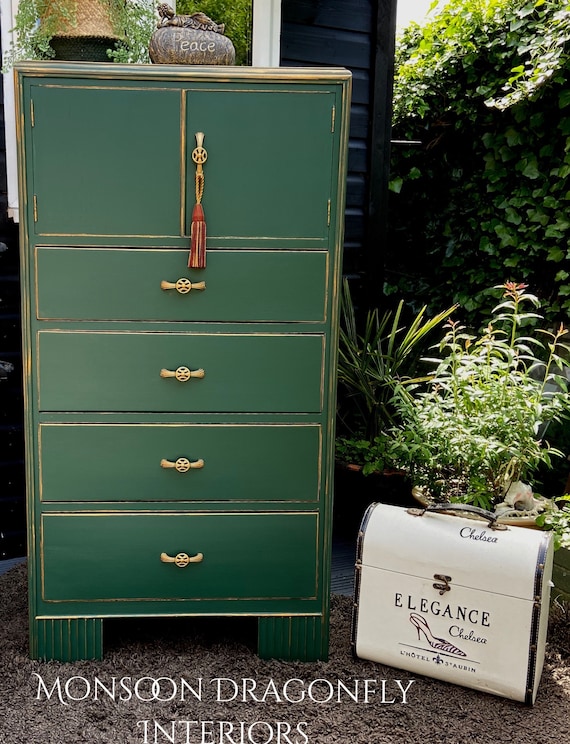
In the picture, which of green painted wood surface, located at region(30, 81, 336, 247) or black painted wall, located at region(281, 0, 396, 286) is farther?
black painted wall, located at region(281, 0, 396, 286)

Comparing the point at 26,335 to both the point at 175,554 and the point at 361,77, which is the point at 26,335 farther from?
the point at 361,77

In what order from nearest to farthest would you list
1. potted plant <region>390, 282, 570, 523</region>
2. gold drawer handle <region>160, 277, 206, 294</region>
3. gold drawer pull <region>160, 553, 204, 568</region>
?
gold drawer handle <region>160, 277, 206, 294</region>
gold drawer pull <region>160, 553, 204, 568</region>
potted plant <region>390, 282, 570, 523</region>

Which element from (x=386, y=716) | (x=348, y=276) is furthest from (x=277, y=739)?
(x=348, y=276)

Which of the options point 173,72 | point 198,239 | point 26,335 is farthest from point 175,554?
point 173,72

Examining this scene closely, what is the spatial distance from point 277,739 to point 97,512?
0.75 meters

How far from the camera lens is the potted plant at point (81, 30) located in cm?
217

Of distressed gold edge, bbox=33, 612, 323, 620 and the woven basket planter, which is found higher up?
the woven basket planter

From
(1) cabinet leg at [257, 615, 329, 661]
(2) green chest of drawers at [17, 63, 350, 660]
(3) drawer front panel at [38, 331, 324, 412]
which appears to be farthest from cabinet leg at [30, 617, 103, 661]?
(3) drawer front panel at [38, 331, 324, 412]

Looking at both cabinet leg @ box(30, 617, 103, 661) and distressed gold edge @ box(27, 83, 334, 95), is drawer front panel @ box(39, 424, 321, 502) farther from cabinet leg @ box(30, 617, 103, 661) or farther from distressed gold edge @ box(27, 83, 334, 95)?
distressed gold edge @ box(27, 83, 334, 95)

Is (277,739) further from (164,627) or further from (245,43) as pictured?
(245,43)

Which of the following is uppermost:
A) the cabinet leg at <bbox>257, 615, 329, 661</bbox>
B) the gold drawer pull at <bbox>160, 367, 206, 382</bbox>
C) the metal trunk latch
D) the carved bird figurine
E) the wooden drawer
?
the carved bird figurine

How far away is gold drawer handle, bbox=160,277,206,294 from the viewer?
199 cm

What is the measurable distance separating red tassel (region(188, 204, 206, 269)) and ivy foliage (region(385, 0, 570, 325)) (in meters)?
1.64

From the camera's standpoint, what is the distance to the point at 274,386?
2.06 m
